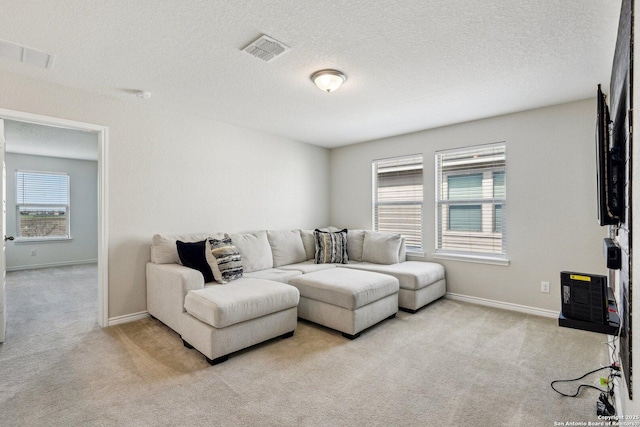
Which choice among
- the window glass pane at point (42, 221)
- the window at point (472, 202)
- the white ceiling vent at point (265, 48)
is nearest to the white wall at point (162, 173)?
the white ceiling vent at point (265, 48)

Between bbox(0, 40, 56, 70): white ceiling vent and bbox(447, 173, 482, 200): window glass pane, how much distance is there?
4.36 meters

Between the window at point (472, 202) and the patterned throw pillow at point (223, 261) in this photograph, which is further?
the window at point (472, 202)

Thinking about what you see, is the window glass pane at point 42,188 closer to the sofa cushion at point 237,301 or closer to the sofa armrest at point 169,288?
the sofa armrest at point 169,288

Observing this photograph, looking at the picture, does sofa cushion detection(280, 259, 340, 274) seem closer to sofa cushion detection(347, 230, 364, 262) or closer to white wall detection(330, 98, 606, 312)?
sofa cushion detection(347, 230, 364, 262)

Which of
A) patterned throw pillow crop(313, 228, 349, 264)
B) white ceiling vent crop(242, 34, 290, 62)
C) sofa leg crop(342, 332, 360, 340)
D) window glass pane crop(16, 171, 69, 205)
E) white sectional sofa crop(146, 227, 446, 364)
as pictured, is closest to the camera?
white ceiling vent crop(242, 34, 290, 62)

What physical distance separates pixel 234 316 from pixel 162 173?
2.05m

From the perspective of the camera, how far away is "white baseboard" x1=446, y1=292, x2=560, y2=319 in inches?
139

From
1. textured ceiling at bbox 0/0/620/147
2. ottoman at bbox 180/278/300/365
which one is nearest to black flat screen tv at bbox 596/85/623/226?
textured ceiling at bbox 0/0/620/147

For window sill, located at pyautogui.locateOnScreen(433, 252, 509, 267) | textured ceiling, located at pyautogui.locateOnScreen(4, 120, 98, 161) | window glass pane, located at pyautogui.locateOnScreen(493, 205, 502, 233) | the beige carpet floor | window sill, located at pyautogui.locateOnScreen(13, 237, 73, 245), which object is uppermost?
textured ceiling, located at pyautogui.locateOnScreen(4, 120, 98, 161)

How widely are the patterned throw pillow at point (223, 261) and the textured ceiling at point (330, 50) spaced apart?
1.54 metres

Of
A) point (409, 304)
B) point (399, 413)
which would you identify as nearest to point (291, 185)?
point (409, 304)

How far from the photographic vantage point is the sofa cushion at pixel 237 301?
97.0 inches

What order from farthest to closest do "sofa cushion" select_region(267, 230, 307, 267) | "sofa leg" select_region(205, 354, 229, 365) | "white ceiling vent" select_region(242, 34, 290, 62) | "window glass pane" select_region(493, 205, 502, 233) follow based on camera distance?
"sofa cushion" select_region(267, 230, 307, 267) < "window glass pane" select_region(493, 205, 502, 233) < "sofa leg" select_region(205, 354, 229, 365) < "white ceiling vent" select_region(242, 34, 290, 62)

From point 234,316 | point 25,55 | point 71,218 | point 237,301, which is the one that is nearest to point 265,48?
point 25,55
